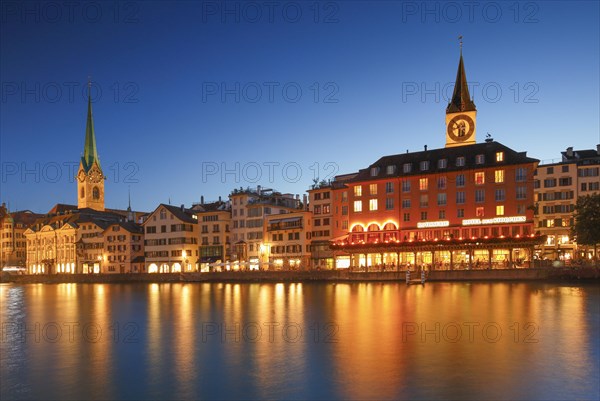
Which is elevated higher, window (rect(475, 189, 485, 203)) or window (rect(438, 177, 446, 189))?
window (rect(438, 177, 446, 189))

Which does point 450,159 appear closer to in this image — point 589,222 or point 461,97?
point 589,222

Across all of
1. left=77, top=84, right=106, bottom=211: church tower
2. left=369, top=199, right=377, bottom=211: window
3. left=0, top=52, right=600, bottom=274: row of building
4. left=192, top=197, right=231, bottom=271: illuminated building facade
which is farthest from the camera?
left=77, top=84, right=106, bottom=211: church tower

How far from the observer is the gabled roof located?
84938 millimetres

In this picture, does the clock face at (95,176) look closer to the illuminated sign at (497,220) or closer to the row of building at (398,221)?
the row of building at (398,221)

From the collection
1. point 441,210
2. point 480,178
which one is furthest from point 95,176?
point 480,178

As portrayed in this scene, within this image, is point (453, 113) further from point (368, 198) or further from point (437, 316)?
point (437, 316)

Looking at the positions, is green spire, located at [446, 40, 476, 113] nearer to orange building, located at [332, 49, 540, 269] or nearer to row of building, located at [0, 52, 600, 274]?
row of building, located at [0, 52, 600, 274]

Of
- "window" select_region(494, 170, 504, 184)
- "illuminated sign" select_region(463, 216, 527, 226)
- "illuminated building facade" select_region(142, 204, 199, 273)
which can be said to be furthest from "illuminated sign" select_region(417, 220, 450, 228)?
"illuminated building facade" select_region(142, 204, 199, 273)

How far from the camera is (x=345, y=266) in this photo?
3802 inches

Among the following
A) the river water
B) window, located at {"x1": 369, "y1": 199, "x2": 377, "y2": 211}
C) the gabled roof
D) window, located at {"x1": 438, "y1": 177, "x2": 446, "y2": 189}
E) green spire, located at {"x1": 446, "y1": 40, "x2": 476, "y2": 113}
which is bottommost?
the river water

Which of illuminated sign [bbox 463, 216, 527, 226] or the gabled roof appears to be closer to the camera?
illuminated sign [bbox 463, 216, 527, 226]

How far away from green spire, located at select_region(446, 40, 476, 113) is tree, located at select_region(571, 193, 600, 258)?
155ft

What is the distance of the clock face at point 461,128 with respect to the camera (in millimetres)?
115688

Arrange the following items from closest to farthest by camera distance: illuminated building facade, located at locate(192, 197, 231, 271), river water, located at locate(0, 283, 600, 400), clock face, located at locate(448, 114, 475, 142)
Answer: river water, located at locate(0, 283, 600, 400), illuminated building facade, located at locate(192, 197, 231, 271), clock face, located at locate(448, 114, 475, 142)
